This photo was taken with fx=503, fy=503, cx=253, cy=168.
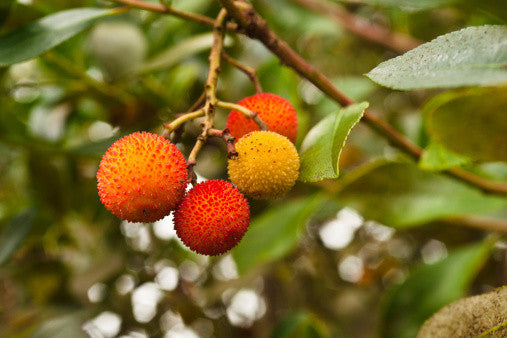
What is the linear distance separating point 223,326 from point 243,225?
4.18 ft

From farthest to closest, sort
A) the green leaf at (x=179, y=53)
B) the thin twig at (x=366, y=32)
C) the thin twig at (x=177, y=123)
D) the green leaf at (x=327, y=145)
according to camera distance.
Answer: the thin twig at (x=366, y=32), the green leaf at (x=179, y=53), the thin twig at (x=177, y=123), the green leaf at (x=327, y=145)

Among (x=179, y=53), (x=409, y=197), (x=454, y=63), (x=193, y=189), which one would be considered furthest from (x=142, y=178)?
(x=409, y=197)

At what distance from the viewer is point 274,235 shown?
Answer: 1280 millimetres

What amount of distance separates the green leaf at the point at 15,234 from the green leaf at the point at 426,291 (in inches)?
36.6

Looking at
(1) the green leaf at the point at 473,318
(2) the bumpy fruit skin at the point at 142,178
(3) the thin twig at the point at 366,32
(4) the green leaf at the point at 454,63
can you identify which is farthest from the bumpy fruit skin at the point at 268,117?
(3) the thin twig at the point at 366,32

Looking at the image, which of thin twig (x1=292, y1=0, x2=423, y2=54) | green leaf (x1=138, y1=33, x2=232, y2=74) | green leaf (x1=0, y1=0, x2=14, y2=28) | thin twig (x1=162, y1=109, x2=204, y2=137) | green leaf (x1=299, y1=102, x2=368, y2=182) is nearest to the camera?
green leaf (x1=299, y1=102, x2=368, y2=182)

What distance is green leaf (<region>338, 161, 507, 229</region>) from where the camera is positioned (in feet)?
4.17

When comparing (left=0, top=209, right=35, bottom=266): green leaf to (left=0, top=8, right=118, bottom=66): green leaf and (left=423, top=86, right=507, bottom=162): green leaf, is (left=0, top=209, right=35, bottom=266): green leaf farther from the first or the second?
(left=423, top=86, right=507, bottom=162): green leaf

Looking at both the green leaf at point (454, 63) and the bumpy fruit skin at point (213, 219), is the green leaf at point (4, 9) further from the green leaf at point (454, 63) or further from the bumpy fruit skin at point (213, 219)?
the green leaf at point (454, 63)

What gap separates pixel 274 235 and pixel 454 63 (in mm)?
794

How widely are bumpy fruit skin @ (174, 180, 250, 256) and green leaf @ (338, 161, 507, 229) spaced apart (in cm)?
53

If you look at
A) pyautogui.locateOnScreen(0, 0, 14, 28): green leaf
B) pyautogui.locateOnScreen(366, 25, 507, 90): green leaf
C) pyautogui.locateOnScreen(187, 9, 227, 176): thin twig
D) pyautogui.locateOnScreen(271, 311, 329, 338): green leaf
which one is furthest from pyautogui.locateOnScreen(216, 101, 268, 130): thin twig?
pyautogui.locateOnScreen(271, 311, 329, 338): green leaf

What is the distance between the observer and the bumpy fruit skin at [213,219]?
2.47 feet

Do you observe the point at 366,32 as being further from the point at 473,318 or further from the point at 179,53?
the point at 473,318
